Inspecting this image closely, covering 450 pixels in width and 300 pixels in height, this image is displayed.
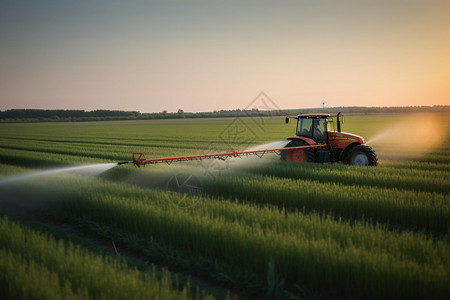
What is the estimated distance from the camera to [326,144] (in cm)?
1369

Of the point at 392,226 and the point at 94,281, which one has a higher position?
the point at 94,281

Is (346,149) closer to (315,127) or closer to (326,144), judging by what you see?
(326,144)

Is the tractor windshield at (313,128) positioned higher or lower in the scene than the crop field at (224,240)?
higher

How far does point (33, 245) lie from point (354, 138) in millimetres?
11327

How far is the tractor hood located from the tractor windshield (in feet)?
0.82

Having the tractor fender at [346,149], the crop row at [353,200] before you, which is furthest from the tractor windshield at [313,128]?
the crop row at [353,200]

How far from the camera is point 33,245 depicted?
206 inches

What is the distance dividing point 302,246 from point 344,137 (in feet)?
30.7

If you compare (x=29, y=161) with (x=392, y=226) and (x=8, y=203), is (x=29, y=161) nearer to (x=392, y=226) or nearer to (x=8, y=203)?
(x=8, y=203)

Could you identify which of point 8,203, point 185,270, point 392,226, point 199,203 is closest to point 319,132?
point 392,226

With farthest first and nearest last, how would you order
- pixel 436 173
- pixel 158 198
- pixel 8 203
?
pixel 436 173
pixel 8 203
pixel 158 198

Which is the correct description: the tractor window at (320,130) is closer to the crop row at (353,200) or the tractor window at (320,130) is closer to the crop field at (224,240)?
the crop field at (224,240)

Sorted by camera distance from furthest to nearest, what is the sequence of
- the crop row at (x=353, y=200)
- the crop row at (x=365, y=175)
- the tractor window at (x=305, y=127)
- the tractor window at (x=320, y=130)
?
1. the tractor window at (x=305, y=127)
2. the tractor window at (x=320, y=130)
3. the crop row at (x=365, y=175)
4. the crop row at (x=353, y=200)

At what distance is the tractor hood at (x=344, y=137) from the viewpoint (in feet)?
43.4
